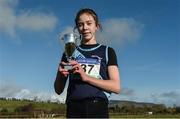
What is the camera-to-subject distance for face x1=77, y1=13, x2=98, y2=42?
384 cm

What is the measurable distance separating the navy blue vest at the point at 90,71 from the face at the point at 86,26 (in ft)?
0.37

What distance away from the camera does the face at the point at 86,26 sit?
3.84 m

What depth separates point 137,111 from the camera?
219 feet

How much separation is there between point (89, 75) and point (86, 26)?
0.44 meters

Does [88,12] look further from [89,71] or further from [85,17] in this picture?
[89,71]

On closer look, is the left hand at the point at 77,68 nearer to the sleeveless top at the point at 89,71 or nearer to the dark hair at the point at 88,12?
the sleeveless top at the point at 89,71

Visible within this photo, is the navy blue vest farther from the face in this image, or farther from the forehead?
the forehead

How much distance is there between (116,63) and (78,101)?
20.2 inches

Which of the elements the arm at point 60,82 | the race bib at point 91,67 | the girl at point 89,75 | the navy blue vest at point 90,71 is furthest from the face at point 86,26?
the arm at point 60,82

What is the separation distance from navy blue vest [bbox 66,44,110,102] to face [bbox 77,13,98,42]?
0.37ft

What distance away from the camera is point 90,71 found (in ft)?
12.4

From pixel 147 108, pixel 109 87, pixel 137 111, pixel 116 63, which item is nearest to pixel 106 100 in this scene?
pixel 109 87

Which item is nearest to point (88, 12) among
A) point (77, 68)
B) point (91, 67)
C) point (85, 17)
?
point (85, 17)

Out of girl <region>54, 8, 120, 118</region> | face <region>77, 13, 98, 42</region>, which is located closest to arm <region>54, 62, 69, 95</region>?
girl <region>54, 8, 120, 118</region>
